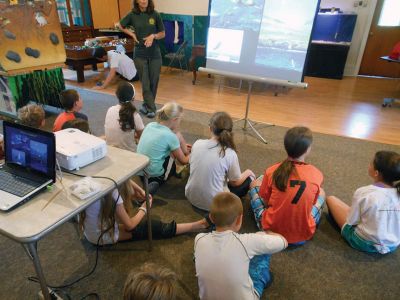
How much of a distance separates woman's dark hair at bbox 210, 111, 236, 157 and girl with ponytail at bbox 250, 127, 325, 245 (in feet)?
1.03

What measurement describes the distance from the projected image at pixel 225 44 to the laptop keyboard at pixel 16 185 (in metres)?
2.60

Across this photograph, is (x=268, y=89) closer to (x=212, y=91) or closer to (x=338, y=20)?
(x=212, y=91)

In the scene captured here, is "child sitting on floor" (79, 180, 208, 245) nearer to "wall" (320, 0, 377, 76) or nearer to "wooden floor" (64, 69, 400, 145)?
"wooden floor" (64, 69, 400, 145)

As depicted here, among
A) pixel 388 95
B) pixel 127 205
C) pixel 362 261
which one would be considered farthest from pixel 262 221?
pixel 388 95

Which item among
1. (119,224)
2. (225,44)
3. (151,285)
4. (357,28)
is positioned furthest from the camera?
(357,28)

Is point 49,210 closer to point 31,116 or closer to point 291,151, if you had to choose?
point 291,151

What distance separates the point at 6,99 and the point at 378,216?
4.04 meters

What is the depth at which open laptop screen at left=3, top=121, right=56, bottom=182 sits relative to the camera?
1.16m

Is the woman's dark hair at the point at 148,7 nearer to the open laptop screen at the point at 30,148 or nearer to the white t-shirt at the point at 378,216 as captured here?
the open laptop screen at the point at 30,148

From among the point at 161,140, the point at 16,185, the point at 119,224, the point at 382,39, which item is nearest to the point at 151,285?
the point at 16,185

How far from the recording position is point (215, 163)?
183cm

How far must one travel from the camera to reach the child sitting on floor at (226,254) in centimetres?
112

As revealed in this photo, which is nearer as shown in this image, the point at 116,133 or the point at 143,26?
the point at 116,133

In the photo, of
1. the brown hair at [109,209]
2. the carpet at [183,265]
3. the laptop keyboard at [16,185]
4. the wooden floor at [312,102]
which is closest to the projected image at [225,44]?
A: the wooden floor at [312,102]
